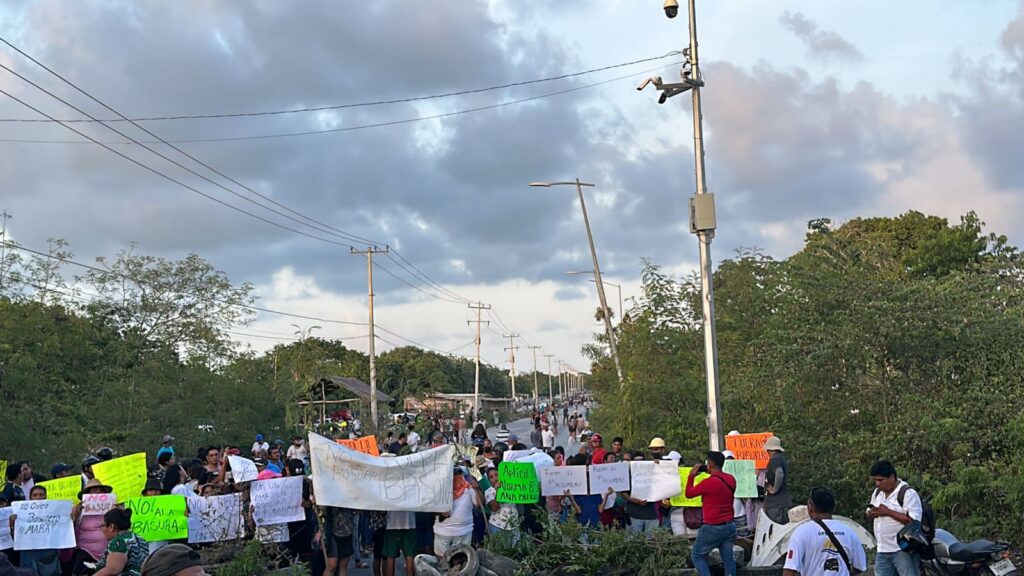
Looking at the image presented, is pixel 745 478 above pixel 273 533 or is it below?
above

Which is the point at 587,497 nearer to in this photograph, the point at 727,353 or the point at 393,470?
the point at 393,470

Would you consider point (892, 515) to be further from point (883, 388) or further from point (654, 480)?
point (883, 388)

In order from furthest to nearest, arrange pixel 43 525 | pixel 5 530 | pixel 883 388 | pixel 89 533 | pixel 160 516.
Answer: pixel 883 388 < pixel 160 516 < pixel 89 533 < pixel 5 530 < pixel 43 525

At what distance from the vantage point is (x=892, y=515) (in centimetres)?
991

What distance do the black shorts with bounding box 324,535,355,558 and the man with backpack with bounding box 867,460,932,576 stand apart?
6.44 meters

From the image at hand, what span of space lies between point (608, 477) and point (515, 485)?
1387 mm

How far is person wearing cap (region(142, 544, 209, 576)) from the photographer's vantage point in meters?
4.46

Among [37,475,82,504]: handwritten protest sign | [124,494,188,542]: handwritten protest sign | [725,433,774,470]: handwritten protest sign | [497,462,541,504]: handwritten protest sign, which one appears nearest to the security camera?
[725,433,774,470]: handwritten protest sign

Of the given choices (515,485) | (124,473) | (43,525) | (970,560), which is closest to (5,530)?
(43,525)

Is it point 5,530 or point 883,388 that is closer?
point 5,530

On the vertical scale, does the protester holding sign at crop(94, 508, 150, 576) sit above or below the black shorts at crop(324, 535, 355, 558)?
above

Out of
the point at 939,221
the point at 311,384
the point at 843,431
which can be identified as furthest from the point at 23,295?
the point at 939,221

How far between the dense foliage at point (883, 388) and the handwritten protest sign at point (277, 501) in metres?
8.98

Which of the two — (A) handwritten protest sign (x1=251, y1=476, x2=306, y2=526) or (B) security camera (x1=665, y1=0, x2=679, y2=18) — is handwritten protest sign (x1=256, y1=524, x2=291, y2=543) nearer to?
(A) handwritten protest sign (x1=251, y1=476, x2=306, y2=526)
